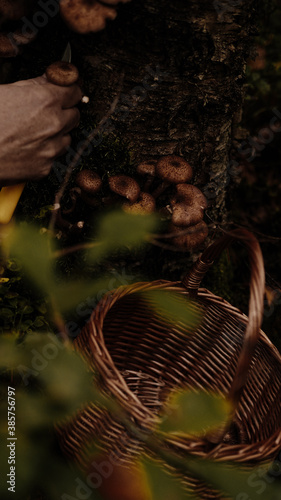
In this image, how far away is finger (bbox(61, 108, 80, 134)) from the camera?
1.47 meters

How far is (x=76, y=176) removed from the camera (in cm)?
154

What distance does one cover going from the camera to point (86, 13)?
1.30m

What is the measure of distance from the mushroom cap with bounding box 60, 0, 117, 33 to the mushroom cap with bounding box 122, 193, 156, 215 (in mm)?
525

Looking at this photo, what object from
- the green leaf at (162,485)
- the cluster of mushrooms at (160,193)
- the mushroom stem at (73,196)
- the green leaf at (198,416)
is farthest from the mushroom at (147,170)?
the green leaf at (162,485)

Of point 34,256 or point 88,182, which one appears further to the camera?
point 88,182

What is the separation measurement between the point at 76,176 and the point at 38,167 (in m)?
0.13

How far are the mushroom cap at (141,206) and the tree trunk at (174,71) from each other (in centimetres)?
24

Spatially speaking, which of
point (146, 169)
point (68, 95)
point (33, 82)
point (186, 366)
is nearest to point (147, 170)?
point (146, 169)

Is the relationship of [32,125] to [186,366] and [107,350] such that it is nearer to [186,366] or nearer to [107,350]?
[107,350]

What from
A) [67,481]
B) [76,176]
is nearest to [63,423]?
[67,481]

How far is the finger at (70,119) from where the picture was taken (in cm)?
147

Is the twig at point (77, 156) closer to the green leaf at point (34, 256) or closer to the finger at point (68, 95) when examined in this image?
the finger at point (68, 95)

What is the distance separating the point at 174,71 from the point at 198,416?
1068mm

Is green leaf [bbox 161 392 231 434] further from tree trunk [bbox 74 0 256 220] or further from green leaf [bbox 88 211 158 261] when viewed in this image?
tree trunk [bbox 74 0 256 220]
